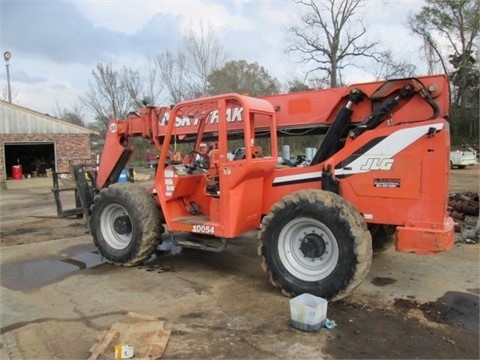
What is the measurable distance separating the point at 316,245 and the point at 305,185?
2.91ft

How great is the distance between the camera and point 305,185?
20.0 ft

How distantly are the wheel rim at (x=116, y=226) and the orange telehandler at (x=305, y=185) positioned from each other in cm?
2

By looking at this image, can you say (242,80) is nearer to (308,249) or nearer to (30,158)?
(30,158)

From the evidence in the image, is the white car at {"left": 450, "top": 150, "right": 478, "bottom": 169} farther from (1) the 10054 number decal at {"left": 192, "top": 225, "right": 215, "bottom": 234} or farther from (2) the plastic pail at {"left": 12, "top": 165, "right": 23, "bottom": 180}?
(2) the plastic pail at {"left": 12, "top": 165, "right": 23, "bottom": 180}

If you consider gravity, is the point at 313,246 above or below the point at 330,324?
above

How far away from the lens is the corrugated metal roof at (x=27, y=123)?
26.7 metres

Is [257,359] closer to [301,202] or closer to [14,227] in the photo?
[301,202]

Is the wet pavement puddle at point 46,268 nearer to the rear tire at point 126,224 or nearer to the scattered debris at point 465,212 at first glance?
the rear tire at point 126,224

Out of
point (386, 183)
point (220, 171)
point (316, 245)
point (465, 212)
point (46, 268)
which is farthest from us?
point (465, 212)

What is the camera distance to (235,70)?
130ft

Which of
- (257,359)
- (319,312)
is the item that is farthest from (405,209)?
(257,359)

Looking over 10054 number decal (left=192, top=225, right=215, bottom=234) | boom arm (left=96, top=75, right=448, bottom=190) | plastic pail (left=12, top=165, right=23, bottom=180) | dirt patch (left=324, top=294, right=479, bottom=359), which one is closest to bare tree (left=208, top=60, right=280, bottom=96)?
plastic pail (left=12, top=165, right=23, bottom=180)

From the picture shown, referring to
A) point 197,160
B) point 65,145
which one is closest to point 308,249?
point 197,160

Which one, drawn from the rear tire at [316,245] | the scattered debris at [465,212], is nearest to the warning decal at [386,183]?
the rear tire at [316,245]
